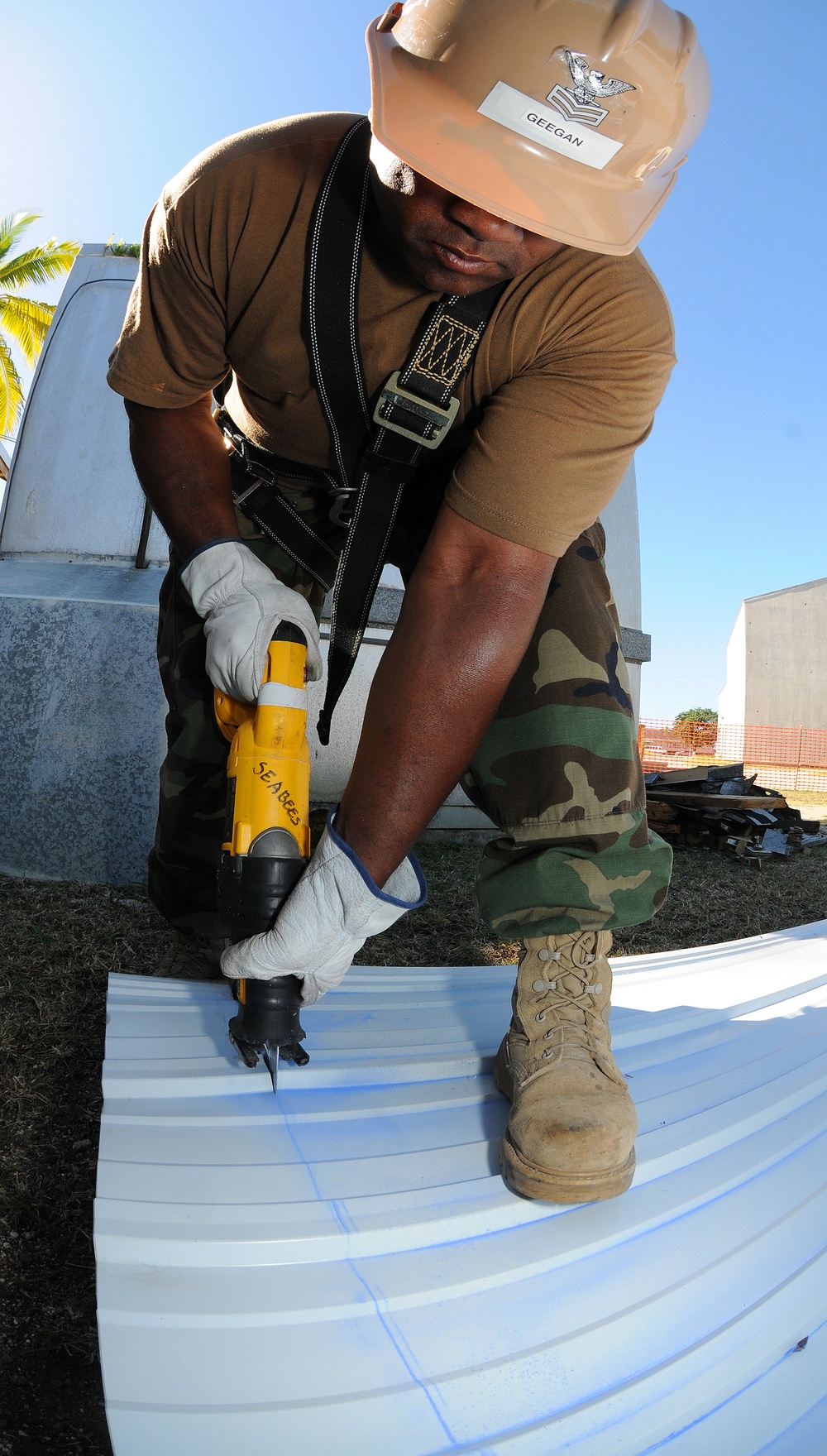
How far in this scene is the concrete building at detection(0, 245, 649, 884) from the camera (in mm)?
3002

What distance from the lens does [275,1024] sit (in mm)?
1195

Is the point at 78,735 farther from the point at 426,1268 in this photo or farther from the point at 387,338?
the point at 426,1268

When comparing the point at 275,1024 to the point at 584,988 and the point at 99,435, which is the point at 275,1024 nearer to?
the point at 584,988

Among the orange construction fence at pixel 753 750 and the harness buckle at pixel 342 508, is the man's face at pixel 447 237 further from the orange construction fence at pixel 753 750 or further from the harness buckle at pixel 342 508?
the orange construction fence at pixel 753 750

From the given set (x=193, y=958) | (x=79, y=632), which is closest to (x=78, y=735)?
(x=79, y=632)

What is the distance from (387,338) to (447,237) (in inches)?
8.8

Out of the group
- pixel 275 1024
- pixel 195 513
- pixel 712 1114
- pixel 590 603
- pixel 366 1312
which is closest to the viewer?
pixel 366 1312

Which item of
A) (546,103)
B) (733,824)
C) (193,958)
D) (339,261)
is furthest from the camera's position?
(733,824)

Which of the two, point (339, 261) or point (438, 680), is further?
point (339, 261)

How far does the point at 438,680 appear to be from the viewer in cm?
124

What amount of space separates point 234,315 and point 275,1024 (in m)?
1.13

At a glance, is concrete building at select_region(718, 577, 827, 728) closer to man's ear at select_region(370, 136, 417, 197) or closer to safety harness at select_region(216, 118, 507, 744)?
safety harness at select_region(216, 118, 507, 744)

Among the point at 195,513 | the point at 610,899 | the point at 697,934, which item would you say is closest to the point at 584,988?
the point at 610,899

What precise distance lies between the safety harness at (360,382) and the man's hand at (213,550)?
16 cm
